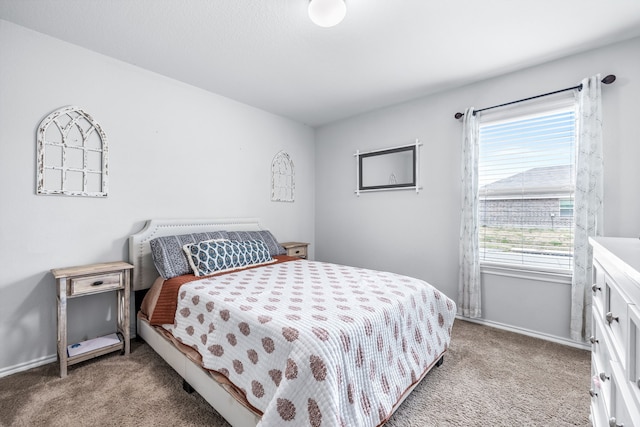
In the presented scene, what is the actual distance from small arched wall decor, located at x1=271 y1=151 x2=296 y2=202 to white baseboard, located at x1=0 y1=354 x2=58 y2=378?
99.5 inches

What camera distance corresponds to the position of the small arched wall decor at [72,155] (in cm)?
212

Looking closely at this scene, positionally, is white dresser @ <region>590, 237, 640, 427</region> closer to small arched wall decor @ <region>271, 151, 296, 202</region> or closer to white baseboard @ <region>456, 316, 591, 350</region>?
white baseboard @ <region>456, 316, 591, 350</region>

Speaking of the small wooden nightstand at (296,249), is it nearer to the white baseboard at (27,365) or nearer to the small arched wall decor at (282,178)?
the small arched wall decor at (282,178)

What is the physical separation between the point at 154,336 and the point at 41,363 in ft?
2.66

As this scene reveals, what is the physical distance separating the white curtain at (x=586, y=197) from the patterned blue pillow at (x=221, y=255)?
8.87ft

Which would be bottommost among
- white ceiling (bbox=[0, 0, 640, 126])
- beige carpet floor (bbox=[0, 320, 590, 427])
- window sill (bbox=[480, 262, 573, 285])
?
beige carpet floor (bbox=[0, 320, 590, 427])

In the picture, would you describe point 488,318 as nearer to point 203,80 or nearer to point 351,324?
point 351,324

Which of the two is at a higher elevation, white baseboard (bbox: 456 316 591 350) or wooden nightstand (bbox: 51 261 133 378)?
wooden nightstand (bbox: 51 261 133 378)

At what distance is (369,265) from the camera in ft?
12.3

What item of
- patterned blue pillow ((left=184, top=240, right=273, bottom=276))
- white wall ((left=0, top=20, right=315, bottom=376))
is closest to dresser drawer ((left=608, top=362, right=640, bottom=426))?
patterned blue pillow ((left=184, top=240, right=273, bottom=276))

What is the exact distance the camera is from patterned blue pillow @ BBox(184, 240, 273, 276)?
2.38 metres

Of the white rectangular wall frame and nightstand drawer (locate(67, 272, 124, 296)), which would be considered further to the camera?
the white rectangular wall frame

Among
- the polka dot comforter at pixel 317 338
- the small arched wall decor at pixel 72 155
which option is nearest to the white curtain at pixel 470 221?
the polka dot comforter at pixel 317 338

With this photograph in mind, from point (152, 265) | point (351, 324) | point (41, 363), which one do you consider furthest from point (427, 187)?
point (41, 363)
